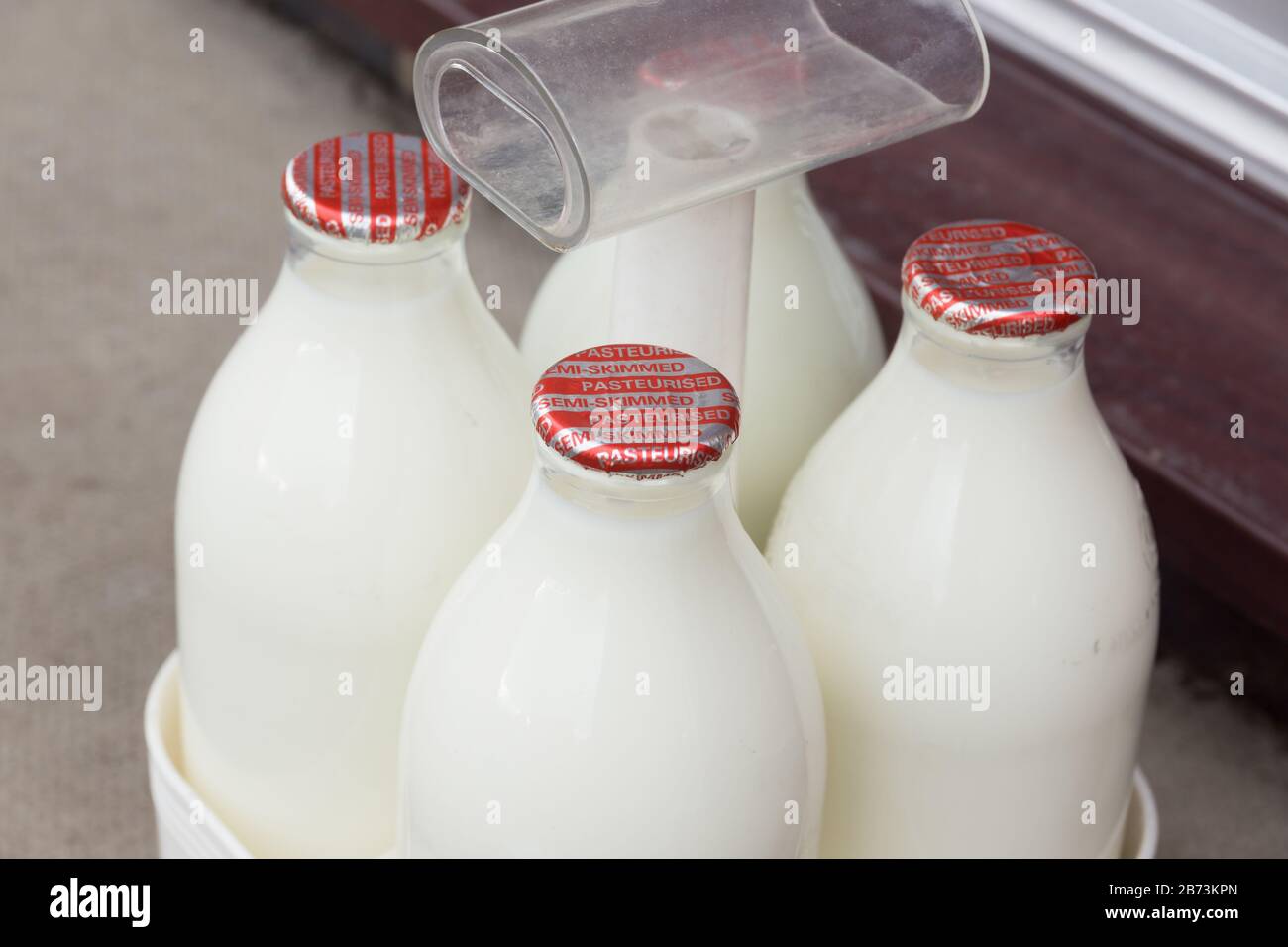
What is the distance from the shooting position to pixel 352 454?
1.99 feet

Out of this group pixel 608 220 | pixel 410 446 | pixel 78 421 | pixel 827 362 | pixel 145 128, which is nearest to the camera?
pixel 608 220

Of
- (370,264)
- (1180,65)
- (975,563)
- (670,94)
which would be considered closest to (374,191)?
(370,264)

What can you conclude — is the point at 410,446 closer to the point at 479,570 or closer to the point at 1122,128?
the point at 479,570

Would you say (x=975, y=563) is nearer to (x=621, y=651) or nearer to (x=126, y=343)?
(x=621, y=651)

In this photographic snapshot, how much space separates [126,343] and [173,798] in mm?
703

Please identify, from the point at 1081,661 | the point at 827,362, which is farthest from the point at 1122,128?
the point at 1081,661

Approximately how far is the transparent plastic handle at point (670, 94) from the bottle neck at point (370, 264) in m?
0.07

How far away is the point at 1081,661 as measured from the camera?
60 cm

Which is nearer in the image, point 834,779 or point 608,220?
point 608,220

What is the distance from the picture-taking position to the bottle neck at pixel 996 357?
0.56m

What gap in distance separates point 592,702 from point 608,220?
0.15 m

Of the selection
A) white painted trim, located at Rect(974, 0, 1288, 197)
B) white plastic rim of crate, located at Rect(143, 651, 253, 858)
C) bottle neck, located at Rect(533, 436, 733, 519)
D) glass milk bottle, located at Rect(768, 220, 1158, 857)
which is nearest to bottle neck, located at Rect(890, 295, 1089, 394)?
glass milk bottle, located at Rect(768, 220, 1158, 857)

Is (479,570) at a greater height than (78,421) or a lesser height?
greater

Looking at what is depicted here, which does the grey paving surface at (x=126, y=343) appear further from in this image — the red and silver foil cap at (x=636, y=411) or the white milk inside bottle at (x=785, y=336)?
the red and silver foil cap at (x=636, y=411)
